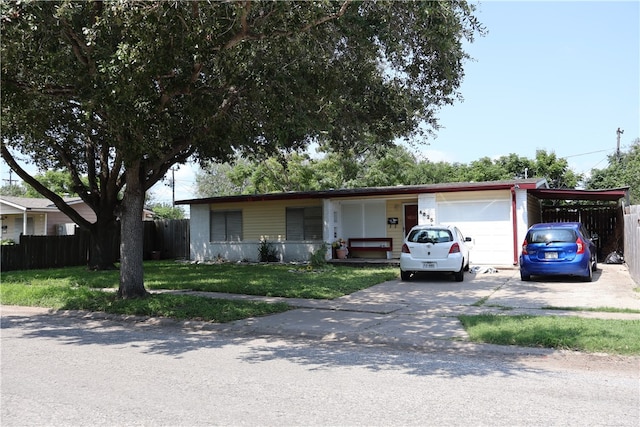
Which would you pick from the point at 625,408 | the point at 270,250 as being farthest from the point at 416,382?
the point at 270,250

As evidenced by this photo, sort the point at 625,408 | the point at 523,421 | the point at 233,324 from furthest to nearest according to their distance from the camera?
1. the point at 233,324
2. the point at 625,408
3. the point at 523,421

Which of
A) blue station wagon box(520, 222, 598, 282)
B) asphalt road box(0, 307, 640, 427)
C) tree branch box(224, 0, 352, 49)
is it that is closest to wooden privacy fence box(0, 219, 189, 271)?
asphalt road box(0, 307, 640, 427)

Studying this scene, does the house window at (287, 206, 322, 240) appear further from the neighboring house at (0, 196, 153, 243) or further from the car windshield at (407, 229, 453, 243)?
the neighboring house at (0, 196, 153, 243)

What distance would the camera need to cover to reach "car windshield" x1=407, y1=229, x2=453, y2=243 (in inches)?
582

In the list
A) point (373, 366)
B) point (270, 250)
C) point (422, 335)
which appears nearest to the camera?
point (373, 366)

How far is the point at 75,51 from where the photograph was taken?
929 centimetres

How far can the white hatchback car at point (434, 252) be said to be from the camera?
14.6 meters

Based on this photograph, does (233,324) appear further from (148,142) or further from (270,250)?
(270,250)

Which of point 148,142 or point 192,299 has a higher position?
point 148,142

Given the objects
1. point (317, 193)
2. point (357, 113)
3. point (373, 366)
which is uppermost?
point (357, 113)

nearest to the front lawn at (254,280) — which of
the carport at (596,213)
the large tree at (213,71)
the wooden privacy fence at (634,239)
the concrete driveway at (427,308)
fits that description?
the concrete driveway at (427,308)

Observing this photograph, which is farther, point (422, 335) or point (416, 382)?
point (422, 335)

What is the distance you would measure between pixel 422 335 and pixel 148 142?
258 inches

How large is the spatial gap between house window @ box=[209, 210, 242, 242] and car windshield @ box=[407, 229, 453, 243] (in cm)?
1108
